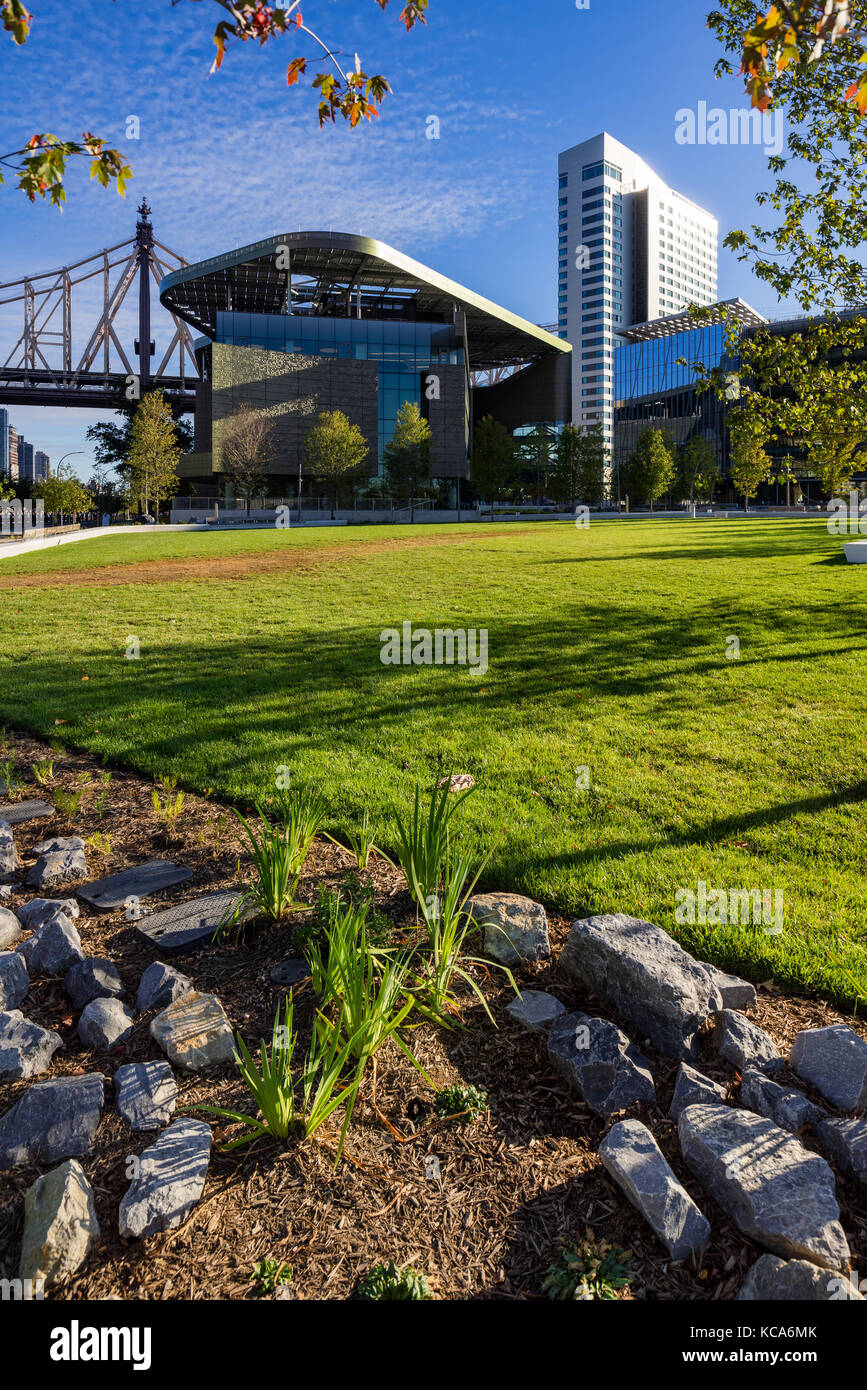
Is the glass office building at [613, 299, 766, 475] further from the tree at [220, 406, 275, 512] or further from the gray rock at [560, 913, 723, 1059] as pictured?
→ the gray rock at [560, 913, 723, 1059]

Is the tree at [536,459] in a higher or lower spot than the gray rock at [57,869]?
higher

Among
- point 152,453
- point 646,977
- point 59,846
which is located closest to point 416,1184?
point 646,977

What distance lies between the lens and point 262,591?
725 inches

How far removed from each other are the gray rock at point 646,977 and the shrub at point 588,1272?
1.09m

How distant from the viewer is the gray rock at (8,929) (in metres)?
4.15

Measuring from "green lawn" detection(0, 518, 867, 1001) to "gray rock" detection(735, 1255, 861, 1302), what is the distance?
65.1 inches

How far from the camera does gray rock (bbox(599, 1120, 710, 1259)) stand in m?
2.51

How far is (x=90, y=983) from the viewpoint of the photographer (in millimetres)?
3740

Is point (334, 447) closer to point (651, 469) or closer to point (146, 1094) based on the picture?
point (651, 469)

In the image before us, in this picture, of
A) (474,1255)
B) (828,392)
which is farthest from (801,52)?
(828,392)
